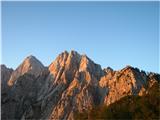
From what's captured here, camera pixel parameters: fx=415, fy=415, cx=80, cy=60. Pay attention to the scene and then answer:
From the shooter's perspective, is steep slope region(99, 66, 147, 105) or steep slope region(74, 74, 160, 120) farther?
steep slope region(99, 66, 147, 105)

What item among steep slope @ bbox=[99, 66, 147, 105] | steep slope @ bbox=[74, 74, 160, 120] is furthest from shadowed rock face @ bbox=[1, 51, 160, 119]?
steep slope @ bbox=[74, 74, 160, 120]

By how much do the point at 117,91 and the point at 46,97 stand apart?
3258 cm

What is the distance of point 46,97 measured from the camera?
577ft

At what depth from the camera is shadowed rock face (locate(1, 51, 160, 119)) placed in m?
161

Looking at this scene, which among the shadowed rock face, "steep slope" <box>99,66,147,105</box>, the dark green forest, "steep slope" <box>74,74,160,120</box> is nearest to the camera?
the dark green forest

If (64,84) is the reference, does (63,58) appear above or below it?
above

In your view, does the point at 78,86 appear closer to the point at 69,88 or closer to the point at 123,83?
the point at 69,88

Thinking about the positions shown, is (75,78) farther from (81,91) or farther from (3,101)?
(3,101)

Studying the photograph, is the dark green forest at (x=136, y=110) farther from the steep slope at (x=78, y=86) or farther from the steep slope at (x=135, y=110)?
the steep slope at (x=78, y=86)

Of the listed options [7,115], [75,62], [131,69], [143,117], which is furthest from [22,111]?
[143,117]

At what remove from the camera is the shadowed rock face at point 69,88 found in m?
161

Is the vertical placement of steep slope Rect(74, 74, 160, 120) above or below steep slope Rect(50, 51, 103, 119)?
below

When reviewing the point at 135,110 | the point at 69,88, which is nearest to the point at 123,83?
the point at 69,88

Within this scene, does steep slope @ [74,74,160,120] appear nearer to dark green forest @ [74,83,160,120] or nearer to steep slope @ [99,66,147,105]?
dark green forest @ [74,83,160,120]
